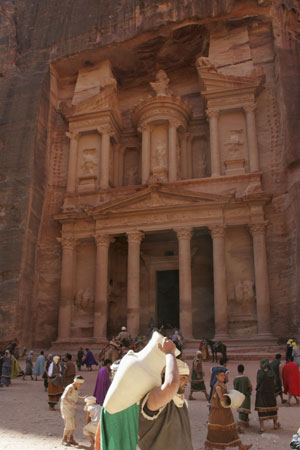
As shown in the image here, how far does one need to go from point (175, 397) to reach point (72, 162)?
23.7 metres

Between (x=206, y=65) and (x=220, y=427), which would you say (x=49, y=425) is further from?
(x=206, y=65)

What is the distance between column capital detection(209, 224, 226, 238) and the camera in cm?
2120

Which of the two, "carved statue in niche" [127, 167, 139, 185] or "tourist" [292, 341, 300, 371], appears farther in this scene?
"carved statue in niche" [127, 167, 139, 185]

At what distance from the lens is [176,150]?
2453 cm

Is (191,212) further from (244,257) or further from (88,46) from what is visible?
(88,46)

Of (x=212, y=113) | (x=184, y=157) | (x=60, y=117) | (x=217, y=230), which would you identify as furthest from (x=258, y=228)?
(x=60, y=117)

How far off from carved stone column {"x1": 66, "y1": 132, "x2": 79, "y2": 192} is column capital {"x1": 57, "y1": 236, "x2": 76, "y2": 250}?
3079 mm

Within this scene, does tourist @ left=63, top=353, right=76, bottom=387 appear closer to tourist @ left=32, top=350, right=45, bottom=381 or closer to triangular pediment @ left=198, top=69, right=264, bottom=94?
tourist @ left=32, top=350, right=45, bottom=381

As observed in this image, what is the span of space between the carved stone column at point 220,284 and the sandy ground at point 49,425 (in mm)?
8208

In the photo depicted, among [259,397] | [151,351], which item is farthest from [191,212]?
[151,351]

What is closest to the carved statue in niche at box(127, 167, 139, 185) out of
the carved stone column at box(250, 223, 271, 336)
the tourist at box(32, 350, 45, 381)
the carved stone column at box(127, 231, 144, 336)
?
the carved stone column at box(127, 231, 144, 336)

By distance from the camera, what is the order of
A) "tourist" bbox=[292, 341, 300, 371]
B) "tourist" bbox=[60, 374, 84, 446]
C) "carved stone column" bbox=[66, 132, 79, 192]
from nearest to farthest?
"tourist" bbox=[60, 374, 84, 446] → "tourist" bbox=[292, 341, 300, 371] → "carved stone column" bbox=[66, 132, 79, 192]

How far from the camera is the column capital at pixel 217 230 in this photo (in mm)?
21203

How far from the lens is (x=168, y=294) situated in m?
25.7
